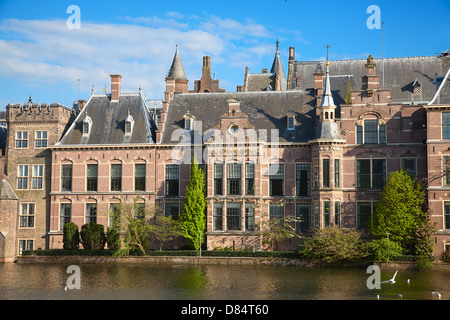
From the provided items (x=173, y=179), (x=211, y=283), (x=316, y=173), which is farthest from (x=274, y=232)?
(x=211, y=283)

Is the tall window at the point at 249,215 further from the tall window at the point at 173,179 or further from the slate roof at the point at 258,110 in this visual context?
the tall window at the point at 173,179

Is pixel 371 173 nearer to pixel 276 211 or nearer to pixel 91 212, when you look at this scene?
pixel 276 211

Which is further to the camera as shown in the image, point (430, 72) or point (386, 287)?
point (430, 72)

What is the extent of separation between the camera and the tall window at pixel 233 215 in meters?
53.4

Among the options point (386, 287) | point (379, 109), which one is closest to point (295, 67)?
point (379, 109)

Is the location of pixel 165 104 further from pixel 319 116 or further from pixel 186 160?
pixel 319 116

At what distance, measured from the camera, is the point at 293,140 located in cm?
5478

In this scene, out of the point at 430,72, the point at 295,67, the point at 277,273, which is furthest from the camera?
the point at 295,67

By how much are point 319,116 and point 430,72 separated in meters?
16.9

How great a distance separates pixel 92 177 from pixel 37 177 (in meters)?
5.36

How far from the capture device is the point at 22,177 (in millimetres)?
58094

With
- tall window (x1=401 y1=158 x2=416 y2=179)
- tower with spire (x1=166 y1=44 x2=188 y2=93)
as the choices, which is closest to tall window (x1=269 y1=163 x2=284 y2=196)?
tall window (x1=401 y1=158 x2=416 y2=179)

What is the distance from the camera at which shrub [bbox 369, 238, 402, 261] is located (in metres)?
46.3

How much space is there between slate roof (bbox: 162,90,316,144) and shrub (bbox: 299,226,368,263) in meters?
9.62
